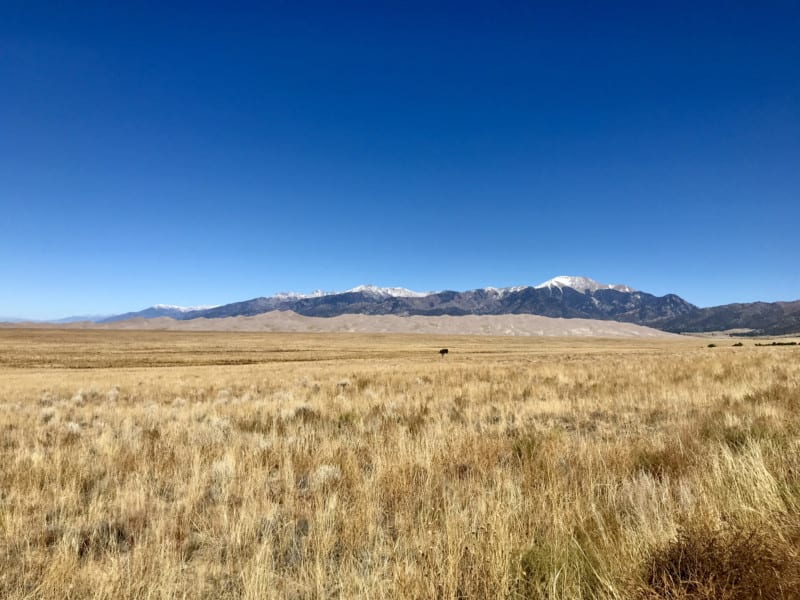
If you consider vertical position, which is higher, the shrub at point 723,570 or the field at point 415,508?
the shrub at point 723,570

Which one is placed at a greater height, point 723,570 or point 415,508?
point 723,570

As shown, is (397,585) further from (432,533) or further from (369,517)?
(369,517)

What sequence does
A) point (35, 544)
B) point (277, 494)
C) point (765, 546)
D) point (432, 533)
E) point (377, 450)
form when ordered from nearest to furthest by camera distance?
point (765, 546), point (432, 533), point (35, 544), point (277, 494), point (377, 450)

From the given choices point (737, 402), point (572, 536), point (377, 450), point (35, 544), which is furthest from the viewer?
point (737, 402)

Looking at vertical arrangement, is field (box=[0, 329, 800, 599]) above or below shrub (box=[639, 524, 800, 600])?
below

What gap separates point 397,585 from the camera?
2.65 m

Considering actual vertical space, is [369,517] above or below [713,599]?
below

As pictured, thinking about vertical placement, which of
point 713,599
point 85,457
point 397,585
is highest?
point 713,599

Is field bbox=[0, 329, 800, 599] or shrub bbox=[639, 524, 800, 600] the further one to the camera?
field bbox=[0, 329, 800, 599]

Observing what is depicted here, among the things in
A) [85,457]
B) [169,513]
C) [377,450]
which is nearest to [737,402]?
[377,450]

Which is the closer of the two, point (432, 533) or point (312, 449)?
point (432, 533)

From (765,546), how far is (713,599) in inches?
30.7

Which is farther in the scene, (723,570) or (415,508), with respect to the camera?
(415,508)

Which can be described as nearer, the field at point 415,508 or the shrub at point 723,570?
the shrub at point 723,570
